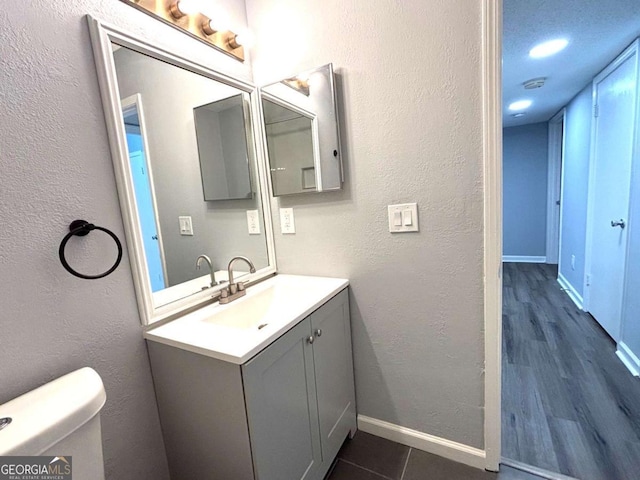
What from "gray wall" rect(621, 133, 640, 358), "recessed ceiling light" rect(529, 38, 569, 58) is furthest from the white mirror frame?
"gray wall" rect(621, 133, 640, 358)

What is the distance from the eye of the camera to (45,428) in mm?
668

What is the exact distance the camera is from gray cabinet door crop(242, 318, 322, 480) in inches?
36.5

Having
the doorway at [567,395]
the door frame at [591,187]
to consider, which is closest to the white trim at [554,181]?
the doorway at [567,395]

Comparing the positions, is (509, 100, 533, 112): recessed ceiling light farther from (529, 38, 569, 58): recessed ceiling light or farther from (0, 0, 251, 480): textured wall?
(0, 0, 251, 480): textured wall

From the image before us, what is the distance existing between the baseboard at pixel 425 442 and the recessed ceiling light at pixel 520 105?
3.57 metres

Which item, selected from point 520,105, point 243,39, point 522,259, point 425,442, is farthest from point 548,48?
point 522,259

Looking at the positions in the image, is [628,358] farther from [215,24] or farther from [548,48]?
[215,24]

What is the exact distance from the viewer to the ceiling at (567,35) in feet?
5.38

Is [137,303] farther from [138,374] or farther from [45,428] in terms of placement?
[45,428]

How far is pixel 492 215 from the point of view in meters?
1.17

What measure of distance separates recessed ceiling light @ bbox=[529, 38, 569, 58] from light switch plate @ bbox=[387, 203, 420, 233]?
5.80ft

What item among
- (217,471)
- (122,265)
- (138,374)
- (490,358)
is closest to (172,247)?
(122,265)

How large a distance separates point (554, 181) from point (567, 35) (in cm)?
323

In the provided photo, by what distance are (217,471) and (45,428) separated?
575 millimetres
